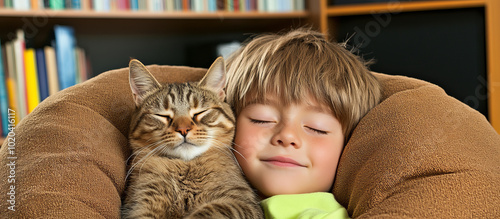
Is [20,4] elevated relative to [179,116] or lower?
elevated

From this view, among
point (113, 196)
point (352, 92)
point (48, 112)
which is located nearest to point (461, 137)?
point (352, 92)

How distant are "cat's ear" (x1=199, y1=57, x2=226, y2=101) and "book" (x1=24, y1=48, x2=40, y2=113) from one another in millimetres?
1286

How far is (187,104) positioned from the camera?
48.2 inches

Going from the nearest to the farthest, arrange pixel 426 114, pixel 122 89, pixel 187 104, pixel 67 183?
pixel 67 183 → pixel 426 114 → pixel 187 104 → pixel 122 89

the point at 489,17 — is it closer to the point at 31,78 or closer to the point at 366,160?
the point at 366,160

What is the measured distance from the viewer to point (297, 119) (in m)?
1.20

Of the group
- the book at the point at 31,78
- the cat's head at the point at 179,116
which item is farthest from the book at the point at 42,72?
the cat's head at the point at 179,116

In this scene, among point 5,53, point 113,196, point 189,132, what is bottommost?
point 113,196

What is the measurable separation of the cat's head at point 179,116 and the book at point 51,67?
1161mm

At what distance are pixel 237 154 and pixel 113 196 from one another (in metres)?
0.36

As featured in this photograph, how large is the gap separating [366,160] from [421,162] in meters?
0.15

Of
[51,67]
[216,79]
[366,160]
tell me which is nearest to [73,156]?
[216,79]

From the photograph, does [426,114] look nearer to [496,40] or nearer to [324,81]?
[324,81]

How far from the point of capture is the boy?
1.16m
